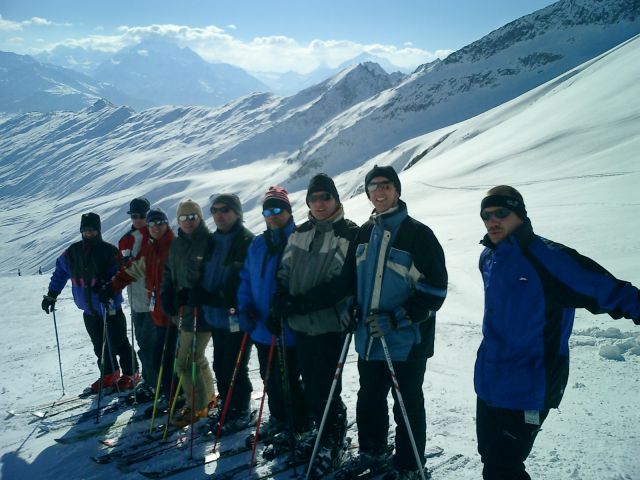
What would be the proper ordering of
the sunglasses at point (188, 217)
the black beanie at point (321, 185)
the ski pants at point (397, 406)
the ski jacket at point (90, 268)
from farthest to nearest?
the ski jacket at point (90, 268)
the sunglasses at point (188, 217)
the black beanie at point (321, 185)
the ski pants at point (397, 406)

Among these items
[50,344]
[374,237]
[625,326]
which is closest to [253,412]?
[374,237]

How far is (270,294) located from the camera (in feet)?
16.2

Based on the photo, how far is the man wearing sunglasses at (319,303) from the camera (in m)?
4.42

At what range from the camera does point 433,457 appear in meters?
4.49

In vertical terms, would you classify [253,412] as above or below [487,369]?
below

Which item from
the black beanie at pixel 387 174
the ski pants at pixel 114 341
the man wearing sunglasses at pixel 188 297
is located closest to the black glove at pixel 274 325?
the man wearing sunglasses at pixel 188 297

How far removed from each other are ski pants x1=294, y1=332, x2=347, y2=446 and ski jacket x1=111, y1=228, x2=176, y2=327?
2424 millimetres

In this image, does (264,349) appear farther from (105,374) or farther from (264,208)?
(105,374)

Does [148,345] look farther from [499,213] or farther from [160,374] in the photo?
[499,213]

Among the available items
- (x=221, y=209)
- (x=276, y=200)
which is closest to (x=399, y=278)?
(x=276, y=200)

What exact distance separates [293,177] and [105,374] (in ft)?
410

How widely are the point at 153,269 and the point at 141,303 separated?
77cm

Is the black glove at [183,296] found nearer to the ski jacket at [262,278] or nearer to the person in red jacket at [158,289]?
the person in red jacket at [158,289]

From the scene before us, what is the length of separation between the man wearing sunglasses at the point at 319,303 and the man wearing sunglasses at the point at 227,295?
3.07 feet
